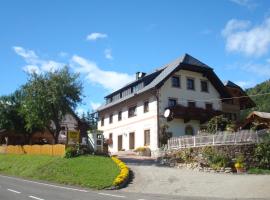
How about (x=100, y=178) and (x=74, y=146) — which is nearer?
(x=100, y=178)

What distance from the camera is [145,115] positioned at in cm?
4453

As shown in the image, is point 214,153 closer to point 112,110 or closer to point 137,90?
point 137,90

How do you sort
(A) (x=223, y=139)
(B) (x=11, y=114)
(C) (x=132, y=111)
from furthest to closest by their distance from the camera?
1. (B) (x=11, y=114)
2. (C) (x=132, y=111)
3. (A) (x=223, y=139)

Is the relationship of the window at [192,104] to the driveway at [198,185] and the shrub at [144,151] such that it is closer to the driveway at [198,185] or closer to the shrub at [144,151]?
the shrub at [144,151]

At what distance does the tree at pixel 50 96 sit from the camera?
4141cm

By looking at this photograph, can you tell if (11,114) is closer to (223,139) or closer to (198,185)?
(223,139)

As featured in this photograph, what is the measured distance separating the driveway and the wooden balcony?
14.5 meters

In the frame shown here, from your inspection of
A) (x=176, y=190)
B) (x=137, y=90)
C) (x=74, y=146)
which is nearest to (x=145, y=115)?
(x=137, y=90)

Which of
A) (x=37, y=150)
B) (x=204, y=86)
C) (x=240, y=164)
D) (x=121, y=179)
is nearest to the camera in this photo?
(x=121, y=179)

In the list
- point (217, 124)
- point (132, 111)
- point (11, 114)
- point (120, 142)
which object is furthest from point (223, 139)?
point (11, 114)

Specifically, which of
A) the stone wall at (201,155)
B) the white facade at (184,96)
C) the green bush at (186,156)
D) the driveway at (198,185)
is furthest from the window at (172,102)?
the driveway at (198,185)

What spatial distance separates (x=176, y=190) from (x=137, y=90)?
88.4ft

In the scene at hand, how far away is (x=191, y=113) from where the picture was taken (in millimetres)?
42625

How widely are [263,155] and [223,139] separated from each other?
304 cm
